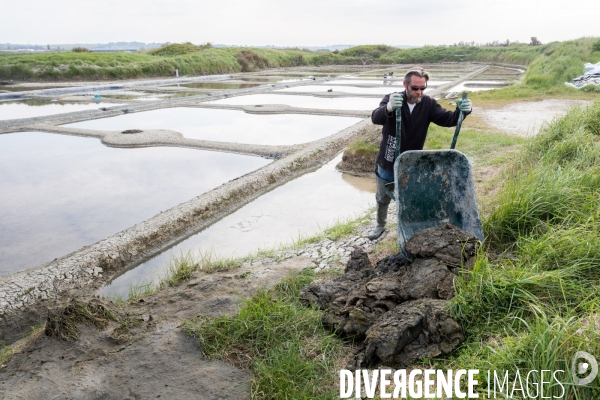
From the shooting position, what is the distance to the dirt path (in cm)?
226

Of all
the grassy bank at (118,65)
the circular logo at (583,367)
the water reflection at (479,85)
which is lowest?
the circular logo at (583,367)

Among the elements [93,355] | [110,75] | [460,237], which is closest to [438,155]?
[460,237]

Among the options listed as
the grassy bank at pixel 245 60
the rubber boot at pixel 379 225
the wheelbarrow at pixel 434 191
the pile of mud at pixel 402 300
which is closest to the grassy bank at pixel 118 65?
the grassy bank at pixel 245 60

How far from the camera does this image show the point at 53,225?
17.3 feet

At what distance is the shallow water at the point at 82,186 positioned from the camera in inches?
193

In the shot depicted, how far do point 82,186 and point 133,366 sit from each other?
16.7ft

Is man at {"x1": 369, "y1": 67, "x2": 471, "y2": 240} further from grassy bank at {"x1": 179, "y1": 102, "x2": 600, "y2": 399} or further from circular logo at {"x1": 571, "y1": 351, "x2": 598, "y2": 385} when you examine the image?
circular logo at {"x1": 571, "y1": 351, "x2": 598, "y2": 385}

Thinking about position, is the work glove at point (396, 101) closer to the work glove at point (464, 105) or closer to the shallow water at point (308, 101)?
the work glove at point (464, 105)

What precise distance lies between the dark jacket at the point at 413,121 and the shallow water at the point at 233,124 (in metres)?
5.96

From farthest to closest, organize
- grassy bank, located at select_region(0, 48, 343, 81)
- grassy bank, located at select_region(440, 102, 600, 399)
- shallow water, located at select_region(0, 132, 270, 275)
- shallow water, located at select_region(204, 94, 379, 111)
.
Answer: grassy bank, located at select_region(0, 48, 343, 81) < shallow water, located at select_region(204, 94, 379, 111) < shallow water, located at select_region(0, 132, 270, 275) < grassy bank, located at select_region(440, 102, 600, 399)

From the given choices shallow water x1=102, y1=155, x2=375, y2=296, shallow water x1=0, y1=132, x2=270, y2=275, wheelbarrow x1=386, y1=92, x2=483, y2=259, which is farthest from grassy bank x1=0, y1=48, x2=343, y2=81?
wheelbarrow x1=386, y1=92, x2=483, y2=259

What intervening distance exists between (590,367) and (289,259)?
2783 millimetres

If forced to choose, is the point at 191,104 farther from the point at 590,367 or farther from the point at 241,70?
the point at 241,70

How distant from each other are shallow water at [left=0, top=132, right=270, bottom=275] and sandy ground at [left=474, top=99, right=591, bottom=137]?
5.40m
